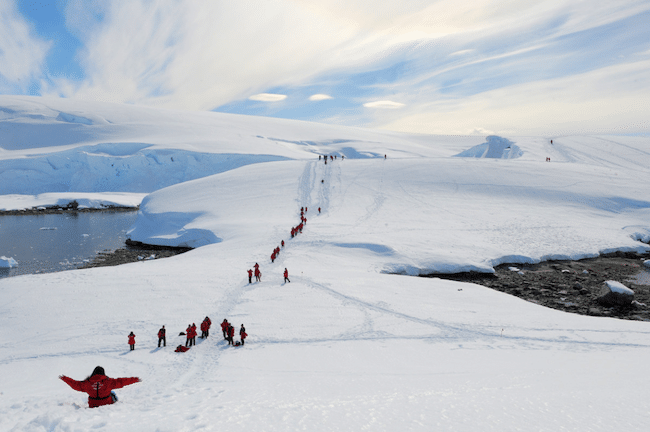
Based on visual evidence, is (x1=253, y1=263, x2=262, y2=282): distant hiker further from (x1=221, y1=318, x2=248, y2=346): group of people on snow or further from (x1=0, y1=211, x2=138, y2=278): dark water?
(x1=0, y1=211, x2=138, y2=278): dark water

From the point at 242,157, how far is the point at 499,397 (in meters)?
68.7

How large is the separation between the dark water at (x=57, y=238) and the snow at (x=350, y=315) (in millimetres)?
4815

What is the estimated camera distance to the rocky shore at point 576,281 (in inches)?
766

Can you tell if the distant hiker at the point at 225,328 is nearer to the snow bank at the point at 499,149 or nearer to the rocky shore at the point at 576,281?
the rocky shore at the point at 576,281

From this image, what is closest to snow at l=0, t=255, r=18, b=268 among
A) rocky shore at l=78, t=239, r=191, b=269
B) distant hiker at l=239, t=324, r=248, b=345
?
rocky shore at l=78, t=239, r=191, b=269

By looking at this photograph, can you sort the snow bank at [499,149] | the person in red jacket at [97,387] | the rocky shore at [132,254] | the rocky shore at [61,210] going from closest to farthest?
the person in red jacket at [97,387]
the rocky shore at [132,254]
the rocky shore at [61,210]
the snow bank at [499,149]

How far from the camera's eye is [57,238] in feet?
123

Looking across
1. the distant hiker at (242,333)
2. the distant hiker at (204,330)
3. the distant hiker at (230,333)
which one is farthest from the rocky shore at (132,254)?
the distant hiker at (242,333)

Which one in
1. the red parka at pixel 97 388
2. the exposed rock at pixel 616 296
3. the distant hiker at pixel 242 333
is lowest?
the exposed rock at pixel 616 296

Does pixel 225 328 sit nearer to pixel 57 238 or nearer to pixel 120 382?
pixel 120 382

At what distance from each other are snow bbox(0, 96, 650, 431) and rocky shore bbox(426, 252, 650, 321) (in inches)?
46.4

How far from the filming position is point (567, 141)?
66.8 m

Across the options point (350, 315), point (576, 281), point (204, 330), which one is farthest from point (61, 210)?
point (576, 281)

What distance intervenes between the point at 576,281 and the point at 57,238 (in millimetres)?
45768
